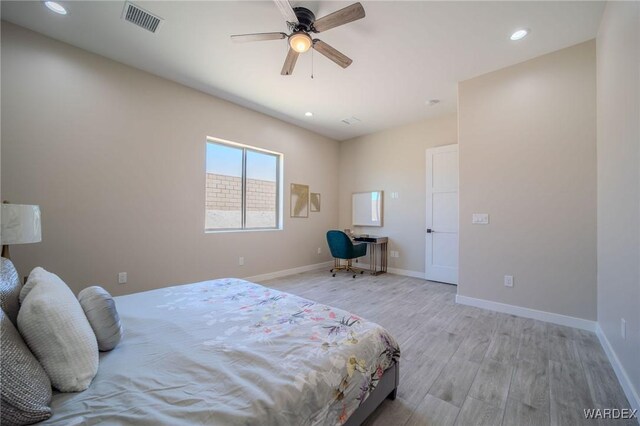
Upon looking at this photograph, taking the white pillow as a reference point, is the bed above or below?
below

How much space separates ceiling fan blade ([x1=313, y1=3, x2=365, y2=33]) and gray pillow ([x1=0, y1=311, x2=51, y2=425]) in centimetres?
243

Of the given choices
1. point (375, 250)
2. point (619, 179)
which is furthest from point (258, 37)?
point (375, 250)

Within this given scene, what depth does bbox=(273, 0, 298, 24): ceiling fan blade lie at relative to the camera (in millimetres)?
1810

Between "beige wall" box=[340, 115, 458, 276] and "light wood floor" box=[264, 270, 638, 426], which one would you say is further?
"beige wall" box=[340, 115, 458, 276]

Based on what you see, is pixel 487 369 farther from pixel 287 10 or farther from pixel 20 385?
pixel 287 10

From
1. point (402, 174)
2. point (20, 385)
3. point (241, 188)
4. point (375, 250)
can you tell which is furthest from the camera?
point (375, 250)

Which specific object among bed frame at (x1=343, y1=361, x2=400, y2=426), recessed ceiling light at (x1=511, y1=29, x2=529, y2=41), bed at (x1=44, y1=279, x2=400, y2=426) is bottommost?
bed frame at (x1=343, y1=361, x2=400, y2=426)

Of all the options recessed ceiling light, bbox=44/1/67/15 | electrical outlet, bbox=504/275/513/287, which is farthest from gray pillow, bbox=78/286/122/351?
electrical outlet, bbox=504/275/513/287

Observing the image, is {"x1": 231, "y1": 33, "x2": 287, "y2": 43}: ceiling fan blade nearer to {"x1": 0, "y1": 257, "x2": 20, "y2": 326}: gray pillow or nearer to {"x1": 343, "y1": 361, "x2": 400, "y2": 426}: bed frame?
{"x1": 0, "y1": 257, "x2": 20, "y2": 326}: gray pillow

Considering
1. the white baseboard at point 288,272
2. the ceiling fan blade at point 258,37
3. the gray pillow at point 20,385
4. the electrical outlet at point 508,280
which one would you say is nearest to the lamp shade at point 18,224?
the gray pillow at point 20,385

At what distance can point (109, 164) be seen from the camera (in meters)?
2.92

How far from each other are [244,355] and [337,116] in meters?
4.16

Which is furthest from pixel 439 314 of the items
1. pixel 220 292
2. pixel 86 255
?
pixel 86 255

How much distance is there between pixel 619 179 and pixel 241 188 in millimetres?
4318
